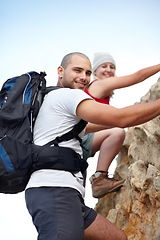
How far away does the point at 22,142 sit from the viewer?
3.11 meters

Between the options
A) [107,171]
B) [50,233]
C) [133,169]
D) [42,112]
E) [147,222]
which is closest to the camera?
[50,233]

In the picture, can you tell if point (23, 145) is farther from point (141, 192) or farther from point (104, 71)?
point (104, 71)

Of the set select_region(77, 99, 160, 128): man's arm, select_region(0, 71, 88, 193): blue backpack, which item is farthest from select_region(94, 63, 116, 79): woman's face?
select_region(77, 99, 160, 128): man's arm

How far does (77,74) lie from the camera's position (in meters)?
3.75

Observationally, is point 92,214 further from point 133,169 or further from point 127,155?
point 127,155

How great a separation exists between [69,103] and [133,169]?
2828 millimetres

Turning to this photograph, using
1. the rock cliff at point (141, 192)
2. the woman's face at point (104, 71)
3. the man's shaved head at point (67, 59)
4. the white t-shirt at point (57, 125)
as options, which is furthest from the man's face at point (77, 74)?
the woman's face at point (104, 71)

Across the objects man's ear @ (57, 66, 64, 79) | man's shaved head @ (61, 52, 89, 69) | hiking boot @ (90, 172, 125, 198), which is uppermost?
man's shaved head @ (61, 52, 89, 69)

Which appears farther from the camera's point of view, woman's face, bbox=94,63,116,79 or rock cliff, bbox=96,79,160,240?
woman's face, bbox=94,63,116,79

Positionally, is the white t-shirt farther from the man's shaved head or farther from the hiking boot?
the hiking boot

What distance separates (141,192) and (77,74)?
8.09ft

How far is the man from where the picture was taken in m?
2.89

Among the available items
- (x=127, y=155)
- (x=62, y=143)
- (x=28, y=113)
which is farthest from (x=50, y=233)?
(x=127, y=155)

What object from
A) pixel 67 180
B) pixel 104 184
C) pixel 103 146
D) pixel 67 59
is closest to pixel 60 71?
pixel 67 59
